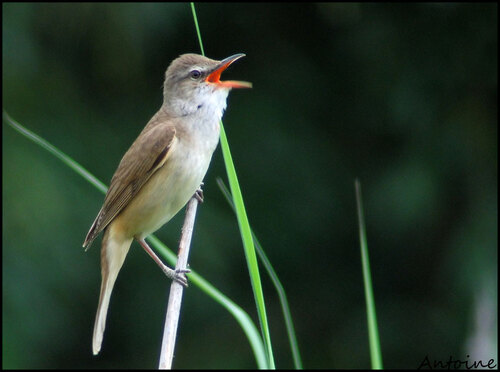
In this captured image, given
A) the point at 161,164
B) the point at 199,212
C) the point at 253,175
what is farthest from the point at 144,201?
the point at 253,175

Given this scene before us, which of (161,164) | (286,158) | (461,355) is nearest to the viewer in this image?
(161,164)

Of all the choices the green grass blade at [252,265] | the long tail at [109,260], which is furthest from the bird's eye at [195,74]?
the green grass blade at [252,265]

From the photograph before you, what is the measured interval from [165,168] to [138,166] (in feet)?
0.49

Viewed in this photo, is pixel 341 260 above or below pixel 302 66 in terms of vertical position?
below

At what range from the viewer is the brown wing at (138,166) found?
374cm

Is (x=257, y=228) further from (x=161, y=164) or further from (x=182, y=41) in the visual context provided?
(x=161, y=164)

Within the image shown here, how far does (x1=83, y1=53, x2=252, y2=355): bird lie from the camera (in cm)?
366

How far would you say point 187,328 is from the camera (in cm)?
578

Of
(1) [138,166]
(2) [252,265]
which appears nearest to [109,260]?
(1) [138,166]

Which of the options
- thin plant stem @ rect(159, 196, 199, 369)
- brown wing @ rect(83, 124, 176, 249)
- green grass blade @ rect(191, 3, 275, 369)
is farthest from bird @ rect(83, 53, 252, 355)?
green grass blade @ rect(191, 3, 275, 369)

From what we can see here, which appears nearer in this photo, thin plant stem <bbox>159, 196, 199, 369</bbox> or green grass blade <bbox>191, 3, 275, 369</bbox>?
green grass blade <bbox>191, 3, 275, 369</bbox>

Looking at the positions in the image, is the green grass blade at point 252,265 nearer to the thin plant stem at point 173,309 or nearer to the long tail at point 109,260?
the thin plant stem at point 173,309

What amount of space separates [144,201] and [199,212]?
1.66 m

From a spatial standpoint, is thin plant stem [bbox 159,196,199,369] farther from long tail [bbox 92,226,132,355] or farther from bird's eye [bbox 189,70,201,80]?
bird's eye [bbox 189,70,201,80]
